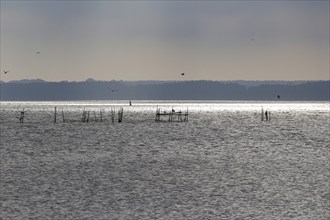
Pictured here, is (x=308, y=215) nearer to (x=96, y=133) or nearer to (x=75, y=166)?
(x=75, y=166)

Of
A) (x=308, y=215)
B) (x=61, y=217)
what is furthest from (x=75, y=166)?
(x=308, y=215)

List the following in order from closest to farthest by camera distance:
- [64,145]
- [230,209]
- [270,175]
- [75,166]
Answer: [230,209]
[270,175]
[75,166]
[64,145]

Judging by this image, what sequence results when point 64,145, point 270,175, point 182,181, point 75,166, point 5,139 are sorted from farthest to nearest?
1. point 5,139
2. point 64,145
3. point 75,166
4. point 270,175
5. point 182,181

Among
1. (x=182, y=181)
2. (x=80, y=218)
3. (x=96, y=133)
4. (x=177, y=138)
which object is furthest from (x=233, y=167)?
(x=96, y=133)

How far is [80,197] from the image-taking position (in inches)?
1494

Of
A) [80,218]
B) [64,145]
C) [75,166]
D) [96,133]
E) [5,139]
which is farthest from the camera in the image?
[96,133]

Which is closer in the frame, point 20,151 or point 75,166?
point 75,166

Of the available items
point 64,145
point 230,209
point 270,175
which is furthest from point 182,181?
point 64,145

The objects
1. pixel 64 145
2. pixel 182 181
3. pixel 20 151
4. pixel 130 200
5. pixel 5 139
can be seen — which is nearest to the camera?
pixel 130 200

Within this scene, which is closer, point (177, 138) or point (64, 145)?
point (64, 145)

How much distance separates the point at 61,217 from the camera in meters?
32.5

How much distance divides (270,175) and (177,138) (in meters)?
42.9

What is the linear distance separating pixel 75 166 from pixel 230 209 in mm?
22648

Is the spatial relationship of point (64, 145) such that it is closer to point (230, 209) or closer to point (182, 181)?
point (182, 181)
